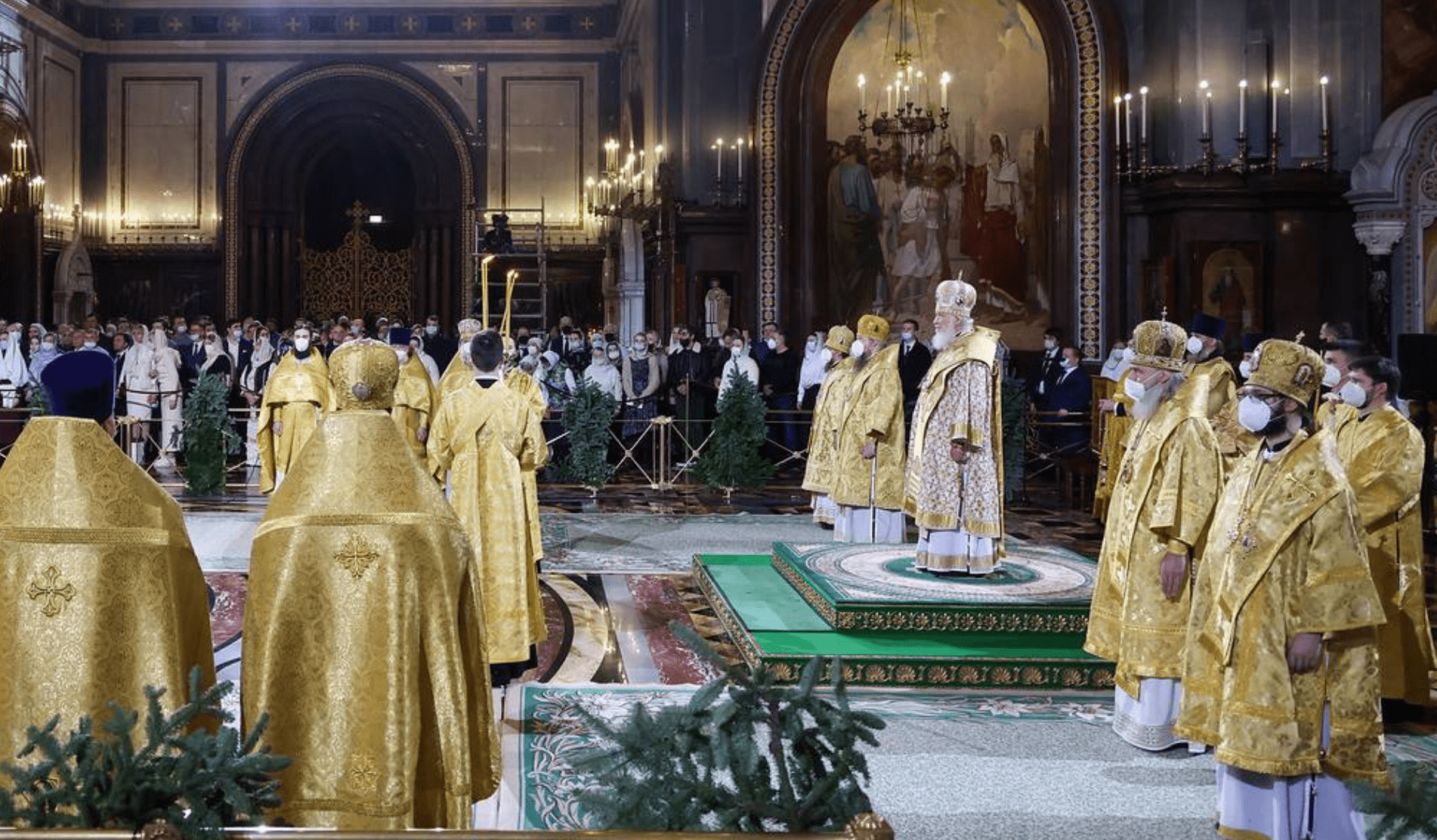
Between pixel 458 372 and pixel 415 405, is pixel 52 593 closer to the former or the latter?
pixel 458 372

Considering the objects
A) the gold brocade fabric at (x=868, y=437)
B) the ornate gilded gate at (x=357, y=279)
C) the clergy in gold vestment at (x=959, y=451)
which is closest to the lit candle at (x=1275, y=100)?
the gold brocade fabric at (x=868, y=437)

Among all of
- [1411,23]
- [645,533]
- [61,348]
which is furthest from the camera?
[61,348]

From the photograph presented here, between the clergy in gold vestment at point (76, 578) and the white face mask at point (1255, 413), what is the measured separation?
3.03 m

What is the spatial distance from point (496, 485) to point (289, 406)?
497cm

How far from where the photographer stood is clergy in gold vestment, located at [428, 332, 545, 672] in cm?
649

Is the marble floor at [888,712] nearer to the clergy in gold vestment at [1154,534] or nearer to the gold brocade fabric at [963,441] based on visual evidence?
the clergy in gold vestment at [1154,534]

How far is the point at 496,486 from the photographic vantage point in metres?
6.58

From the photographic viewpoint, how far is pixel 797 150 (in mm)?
18406

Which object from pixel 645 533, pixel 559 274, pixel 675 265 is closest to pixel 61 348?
pixel 675 265

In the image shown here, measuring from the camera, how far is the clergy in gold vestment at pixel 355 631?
3428mm

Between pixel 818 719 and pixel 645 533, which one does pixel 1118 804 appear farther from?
pixel 645 533

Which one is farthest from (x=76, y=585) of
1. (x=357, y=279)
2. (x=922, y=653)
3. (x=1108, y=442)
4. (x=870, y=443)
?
(x=357, y=279)

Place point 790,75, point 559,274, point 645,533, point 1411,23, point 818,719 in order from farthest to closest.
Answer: point 559,274
point 790,75
point 1411,23
point 645,533
point 818,719

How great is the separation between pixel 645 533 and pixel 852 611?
4417mm
